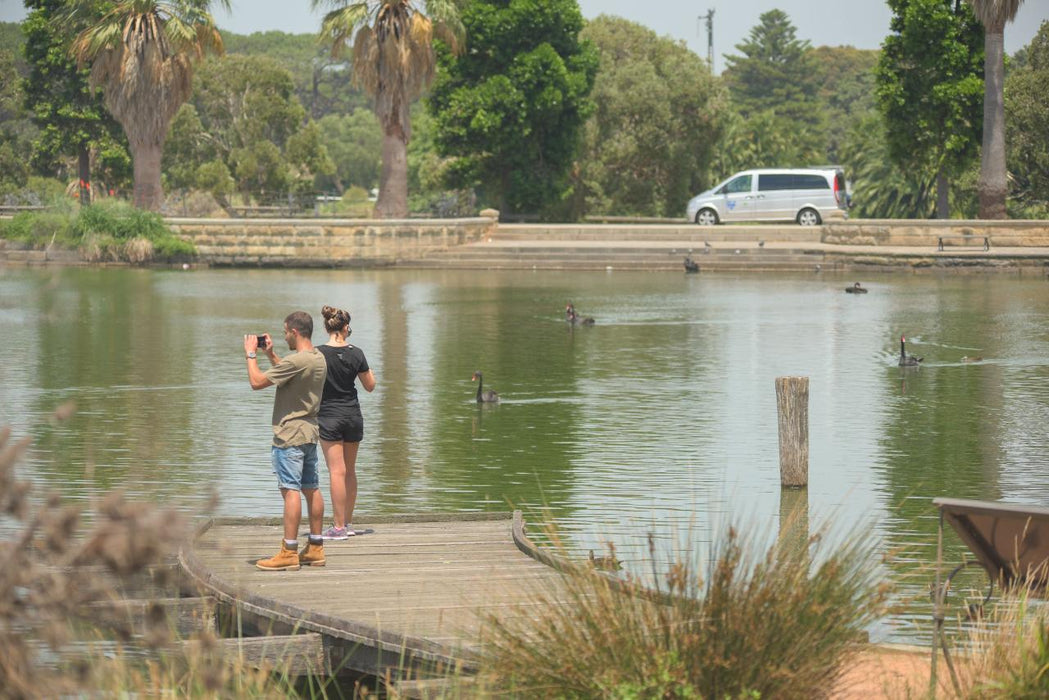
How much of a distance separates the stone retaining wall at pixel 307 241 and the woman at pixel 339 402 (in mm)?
32729

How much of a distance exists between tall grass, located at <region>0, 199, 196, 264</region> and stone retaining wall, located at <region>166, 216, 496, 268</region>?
2.33ft

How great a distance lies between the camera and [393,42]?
43188 millimetres

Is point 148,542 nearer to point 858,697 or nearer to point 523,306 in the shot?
point 858,697

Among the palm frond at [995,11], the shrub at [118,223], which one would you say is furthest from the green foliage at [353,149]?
the palm frond at [995,11]

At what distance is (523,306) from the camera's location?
31547 mm

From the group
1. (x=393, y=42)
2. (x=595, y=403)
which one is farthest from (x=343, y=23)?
(x=595, y=403)

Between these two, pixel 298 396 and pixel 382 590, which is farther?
pixel 298 396

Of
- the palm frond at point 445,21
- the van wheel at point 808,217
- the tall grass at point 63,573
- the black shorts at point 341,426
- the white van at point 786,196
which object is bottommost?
the black shorts at point 341,426

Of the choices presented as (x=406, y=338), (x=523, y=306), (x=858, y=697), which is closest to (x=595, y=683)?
(x=858, y=697)

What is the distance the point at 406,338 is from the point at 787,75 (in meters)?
89.4

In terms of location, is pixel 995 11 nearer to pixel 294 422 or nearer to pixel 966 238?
pixel 966 238

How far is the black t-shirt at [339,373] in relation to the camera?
32.4 feet

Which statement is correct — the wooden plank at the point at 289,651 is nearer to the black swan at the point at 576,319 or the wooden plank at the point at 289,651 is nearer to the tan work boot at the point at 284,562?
the tan work boot at the point at 284,562

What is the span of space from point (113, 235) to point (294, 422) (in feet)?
114
